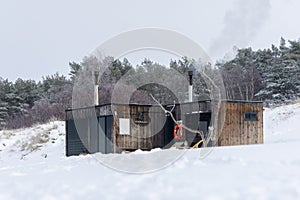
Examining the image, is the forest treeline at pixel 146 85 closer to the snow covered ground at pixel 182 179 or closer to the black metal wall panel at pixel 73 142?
the black metal wall panel at pixel 73 142

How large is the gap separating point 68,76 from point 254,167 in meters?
34.2

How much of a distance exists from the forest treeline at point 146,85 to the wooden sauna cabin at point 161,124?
29.1 ft

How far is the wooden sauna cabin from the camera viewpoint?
44.4 feet

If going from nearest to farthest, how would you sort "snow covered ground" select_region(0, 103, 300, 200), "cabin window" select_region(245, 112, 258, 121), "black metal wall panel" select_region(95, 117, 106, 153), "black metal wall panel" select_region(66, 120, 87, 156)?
"snow covered ground" select_region(0, 103, 300, 200), "black metal wall panel" select_region(95, 117, 106, 153), "cabin window" select_region(245, 112, 258, 121), "black metal wall panel" select_region(66, 120, 87, 156)

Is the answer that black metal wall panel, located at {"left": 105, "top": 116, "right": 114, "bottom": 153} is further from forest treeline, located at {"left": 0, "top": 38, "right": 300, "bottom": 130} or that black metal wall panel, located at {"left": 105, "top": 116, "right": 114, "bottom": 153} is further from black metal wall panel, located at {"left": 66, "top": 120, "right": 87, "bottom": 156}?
forest treeline, located at {"left": 0, "top": 38, "right": 300, "bottom": 130}

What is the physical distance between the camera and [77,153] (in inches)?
594

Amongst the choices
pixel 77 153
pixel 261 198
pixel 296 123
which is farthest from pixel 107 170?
pixel 296 123

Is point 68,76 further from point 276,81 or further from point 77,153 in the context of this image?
point 77,153

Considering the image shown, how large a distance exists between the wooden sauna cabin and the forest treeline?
886cm

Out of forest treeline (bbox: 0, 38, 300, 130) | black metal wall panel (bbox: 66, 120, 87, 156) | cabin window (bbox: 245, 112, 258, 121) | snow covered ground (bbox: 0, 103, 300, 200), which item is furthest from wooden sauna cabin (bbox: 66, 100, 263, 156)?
forest treeline (bbox: 0, 38, 300, 130)

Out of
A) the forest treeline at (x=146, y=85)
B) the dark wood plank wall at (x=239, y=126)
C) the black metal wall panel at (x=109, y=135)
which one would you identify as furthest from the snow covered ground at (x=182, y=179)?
the forest treeline at (x=146, y=85)

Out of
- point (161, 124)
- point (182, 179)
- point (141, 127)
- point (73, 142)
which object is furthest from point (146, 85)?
point (182, 179)

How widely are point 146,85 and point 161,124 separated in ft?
28.9

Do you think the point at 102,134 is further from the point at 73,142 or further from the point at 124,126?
the point at 73,142
